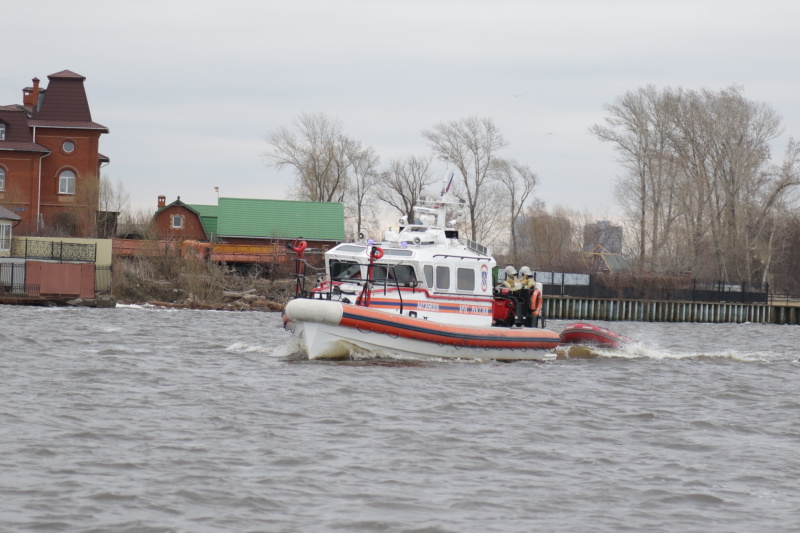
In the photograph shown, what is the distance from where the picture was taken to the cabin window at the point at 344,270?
23.0 meters

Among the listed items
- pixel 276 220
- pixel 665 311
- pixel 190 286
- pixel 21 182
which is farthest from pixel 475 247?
pixel 276 220

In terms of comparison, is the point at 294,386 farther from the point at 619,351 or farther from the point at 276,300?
the point at 276,300

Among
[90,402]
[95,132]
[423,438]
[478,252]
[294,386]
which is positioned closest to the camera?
[423,438]

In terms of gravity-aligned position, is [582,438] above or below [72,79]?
below

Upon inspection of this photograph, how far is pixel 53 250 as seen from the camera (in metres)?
48.8

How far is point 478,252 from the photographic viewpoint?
24.2 meters

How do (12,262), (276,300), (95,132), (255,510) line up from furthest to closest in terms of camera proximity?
(95,132), (276,300), (12,262), (255,510)

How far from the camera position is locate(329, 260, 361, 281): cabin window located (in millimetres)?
22969

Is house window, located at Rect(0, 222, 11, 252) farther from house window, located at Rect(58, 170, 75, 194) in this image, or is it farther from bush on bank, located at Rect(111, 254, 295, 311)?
house window, located at Rect(58, 170, 75, 194)

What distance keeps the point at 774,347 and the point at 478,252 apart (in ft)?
60.0

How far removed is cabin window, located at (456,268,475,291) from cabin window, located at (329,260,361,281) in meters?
2.09

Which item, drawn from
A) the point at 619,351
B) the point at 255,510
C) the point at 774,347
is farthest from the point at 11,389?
the point at 774,347

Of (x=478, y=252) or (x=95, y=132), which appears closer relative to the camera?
(x=478, y=252)

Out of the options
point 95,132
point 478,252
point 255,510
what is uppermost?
point 95,132
